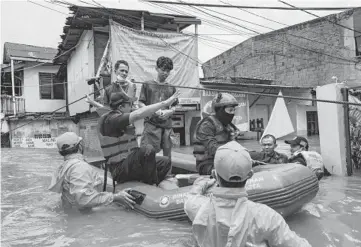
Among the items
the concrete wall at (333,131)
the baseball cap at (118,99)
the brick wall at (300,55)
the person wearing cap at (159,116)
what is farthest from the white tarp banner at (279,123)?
the brick wall at (300,55)

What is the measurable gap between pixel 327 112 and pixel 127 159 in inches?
163

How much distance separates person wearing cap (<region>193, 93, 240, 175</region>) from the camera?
3.67m

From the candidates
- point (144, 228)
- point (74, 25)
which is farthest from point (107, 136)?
point (74, 25)

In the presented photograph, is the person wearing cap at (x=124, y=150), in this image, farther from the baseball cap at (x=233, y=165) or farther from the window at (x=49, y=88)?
the window at (x=49, y=88)

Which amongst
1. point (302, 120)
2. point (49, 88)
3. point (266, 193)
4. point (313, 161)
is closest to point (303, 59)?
point (302, 120)

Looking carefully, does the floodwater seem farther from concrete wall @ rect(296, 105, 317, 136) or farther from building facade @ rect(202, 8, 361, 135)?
concrete wall @ rect(296, 105, 317, 136)

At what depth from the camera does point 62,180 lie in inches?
148

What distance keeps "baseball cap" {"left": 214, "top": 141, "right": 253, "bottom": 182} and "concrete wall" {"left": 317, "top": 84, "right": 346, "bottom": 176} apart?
16.0 feet

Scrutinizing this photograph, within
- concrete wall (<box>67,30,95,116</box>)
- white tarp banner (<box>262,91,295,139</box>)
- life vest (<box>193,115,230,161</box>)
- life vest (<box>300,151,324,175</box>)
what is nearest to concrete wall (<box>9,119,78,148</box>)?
concrete wall (<box>67,30,95,116</box>)

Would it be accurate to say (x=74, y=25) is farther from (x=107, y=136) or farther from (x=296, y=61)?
(x=296, y=61)

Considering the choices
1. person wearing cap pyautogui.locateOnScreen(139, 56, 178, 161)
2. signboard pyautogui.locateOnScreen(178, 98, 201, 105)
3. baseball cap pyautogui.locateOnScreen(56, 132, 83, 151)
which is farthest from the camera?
signboard pyautogui.locateOnScreen(178, 98, 201, 105)

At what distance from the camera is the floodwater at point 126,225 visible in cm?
314

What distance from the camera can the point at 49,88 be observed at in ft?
59.3

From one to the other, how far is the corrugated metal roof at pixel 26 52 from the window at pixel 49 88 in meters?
0.99
